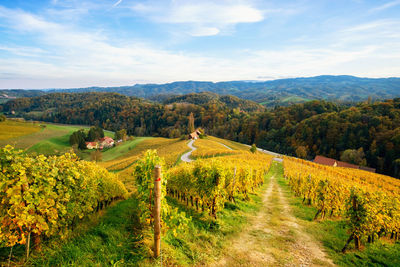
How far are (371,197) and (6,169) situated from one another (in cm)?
1254

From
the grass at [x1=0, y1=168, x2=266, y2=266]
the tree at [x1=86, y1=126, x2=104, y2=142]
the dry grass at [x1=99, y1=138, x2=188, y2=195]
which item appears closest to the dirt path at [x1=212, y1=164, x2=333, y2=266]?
the grass at [x1=0, y1=168, x2=266, y2=266]

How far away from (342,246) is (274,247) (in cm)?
338

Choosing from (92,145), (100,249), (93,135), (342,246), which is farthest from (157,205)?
(93,135)

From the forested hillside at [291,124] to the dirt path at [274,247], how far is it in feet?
253

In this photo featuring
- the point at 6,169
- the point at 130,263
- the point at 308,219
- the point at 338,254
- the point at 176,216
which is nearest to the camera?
the point at 6,169

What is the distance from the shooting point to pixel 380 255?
7551 millimetres

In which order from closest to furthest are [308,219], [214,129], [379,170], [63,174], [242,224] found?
Answer: [63,174], [242,224], [308,219], [379,170], [214,129]

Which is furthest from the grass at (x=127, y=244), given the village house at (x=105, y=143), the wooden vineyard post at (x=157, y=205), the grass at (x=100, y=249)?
the village house at (x=105, y=143)

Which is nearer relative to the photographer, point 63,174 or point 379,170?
point 63,174

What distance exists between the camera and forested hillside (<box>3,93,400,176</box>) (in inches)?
3019

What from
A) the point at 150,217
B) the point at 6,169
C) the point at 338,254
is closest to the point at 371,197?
the point at 338,254

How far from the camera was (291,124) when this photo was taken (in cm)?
11450

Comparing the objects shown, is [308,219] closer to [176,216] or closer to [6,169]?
[176,216]

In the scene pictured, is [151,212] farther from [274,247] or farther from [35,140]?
[35,140]
